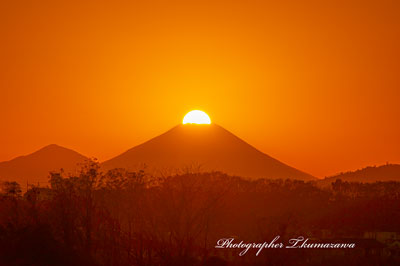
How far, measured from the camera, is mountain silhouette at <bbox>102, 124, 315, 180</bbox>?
559 feet

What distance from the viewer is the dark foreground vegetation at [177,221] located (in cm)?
3341

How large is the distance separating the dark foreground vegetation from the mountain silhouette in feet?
227

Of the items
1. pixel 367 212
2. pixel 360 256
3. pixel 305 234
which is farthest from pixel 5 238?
pixel 367 212

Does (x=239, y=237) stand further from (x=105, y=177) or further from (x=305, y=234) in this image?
(x=105, y=177)

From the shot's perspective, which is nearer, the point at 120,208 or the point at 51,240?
the point at 51,240

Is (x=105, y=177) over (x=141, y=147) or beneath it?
beneath

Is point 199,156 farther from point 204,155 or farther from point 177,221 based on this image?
point 177,221

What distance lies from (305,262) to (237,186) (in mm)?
44146

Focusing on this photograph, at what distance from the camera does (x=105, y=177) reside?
58.7 m
